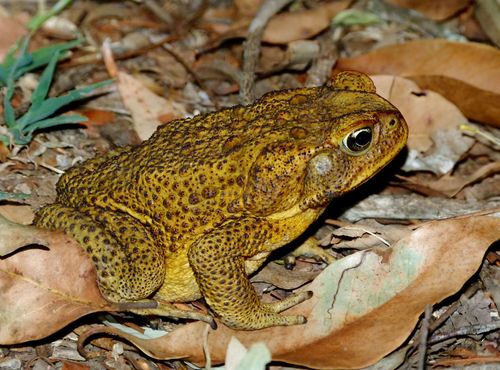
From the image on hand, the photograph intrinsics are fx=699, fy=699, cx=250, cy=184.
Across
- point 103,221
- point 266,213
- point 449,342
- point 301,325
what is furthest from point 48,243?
point 449,342

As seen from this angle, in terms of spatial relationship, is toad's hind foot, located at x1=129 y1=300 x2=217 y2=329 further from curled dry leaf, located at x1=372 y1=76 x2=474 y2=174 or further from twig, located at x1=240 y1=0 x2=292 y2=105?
curled dry leaf, located at x1=372 y1=76 x2=474 y2=174

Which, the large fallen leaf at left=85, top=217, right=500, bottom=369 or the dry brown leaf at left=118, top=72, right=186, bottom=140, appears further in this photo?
the dry brown leaf at left=118, top=72, right=186, bottom=140

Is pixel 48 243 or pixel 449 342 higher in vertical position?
pixel 48 243

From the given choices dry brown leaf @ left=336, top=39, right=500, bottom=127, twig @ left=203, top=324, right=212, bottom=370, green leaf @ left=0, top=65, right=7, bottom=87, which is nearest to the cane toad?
twig @ left=203, top=324, right=212, bottom=370

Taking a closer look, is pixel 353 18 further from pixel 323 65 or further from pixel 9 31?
pixel 9 31

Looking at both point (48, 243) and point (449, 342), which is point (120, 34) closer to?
point (48, 243)

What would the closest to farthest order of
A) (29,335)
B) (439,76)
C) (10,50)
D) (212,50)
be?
(29,335) < (439,76) < (10,50) < (212,50)

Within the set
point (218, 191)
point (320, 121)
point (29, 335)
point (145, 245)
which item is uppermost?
point (320, 121)
